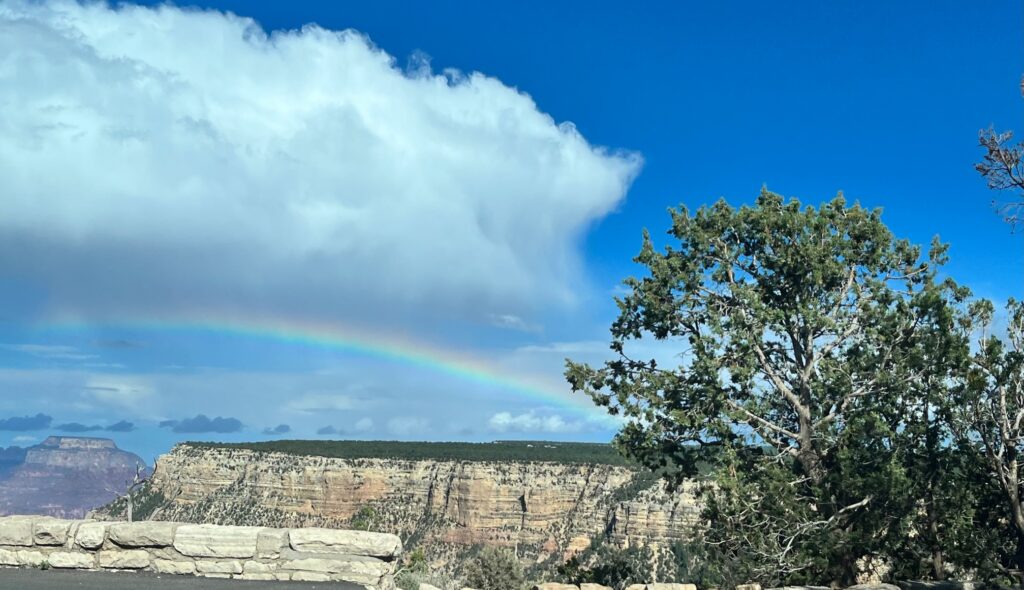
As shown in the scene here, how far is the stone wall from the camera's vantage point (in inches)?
584

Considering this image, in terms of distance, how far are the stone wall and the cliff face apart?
3014 inches

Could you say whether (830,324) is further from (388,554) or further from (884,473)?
(388,554)

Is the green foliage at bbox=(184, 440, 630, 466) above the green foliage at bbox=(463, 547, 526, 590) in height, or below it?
above

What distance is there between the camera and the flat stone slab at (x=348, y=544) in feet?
49.3

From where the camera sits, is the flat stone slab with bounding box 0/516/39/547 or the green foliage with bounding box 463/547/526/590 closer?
the flat stone slab with bounding box 0/516/39/547

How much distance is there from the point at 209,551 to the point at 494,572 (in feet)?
44.5

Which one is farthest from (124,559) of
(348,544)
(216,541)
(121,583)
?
(348,544)

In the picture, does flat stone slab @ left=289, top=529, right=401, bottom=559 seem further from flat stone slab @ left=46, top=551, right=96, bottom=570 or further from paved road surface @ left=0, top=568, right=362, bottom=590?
flat stone slab @ left=46, top=551, right=96, bottom=570

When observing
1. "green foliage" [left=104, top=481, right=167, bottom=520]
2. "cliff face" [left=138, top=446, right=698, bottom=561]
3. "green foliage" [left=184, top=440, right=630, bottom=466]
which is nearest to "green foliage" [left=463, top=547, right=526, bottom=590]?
"cliff face" [left=138, top=446, right=698, bottom=561]

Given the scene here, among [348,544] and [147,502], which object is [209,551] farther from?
[147,502]

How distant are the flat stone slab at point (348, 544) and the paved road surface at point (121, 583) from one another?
715mm

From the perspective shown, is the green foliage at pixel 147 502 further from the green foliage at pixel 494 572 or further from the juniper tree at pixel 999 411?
the juniper tree at pixel 999 411

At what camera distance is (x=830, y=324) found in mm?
22625

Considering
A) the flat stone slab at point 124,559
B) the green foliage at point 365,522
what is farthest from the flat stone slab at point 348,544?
the green foliage at point 365,522
